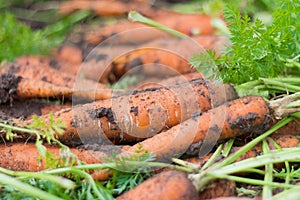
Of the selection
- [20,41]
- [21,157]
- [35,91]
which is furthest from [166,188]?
[20,41]

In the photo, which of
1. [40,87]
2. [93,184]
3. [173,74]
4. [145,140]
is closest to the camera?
[93,184]

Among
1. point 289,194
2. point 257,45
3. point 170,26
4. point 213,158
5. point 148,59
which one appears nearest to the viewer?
point 289,194

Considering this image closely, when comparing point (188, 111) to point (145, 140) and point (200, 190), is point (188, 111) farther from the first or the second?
point (200, 190)

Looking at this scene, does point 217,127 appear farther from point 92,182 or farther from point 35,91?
point 35,91

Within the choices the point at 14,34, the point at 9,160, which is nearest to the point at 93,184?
the point at 9,160

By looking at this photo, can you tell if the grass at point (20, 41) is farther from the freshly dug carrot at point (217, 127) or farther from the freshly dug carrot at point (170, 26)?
the freshly dug carrot at point (217, 127)

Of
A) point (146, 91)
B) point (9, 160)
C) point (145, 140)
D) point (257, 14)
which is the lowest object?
point (9, 160)
